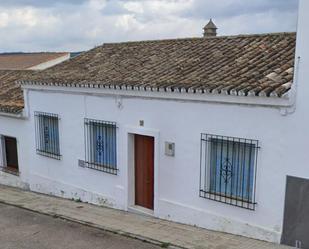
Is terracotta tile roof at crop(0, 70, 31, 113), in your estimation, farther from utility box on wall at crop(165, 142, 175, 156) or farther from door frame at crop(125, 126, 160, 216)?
utility box on wall at crop(165, 142, 175, 156)

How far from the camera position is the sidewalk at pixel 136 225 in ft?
26.1

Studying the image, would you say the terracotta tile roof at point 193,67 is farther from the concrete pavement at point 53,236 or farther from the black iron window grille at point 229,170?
the concrete pavement at point 53,236

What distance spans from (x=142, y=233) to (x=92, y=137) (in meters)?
3.73

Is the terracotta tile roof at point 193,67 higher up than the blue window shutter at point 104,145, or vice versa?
the terracotta tile roof at point 193,67

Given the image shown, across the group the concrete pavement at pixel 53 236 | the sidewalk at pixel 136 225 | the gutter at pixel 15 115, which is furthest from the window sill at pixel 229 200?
the gutter at pixel 15 115

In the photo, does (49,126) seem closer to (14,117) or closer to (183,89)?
(14,117)

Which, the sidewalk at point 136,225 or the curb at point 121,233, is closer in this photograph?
the sidewalk at point 136,225

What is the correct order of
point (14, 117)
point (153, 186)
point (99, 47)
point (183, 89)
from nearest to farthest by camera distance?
point (183, 89) < point (153, 186) < point (14, 117) < point (99, 47)

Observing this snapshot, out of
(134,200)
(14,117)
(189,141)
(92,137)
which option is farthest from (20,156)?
(189,141)

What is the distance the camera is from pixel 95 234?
8.92 metres

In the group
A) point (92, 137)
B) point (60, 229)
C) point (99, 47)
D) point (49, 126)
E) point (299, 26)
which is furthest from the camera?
point (99, 47)

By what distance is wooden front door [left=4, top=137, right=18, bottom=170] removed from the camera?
15.0 meters

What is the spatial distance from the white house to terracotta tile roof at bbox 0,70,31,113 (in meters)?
0.43

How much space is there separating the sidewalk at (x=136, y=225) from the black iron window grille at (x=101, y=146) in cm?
118
